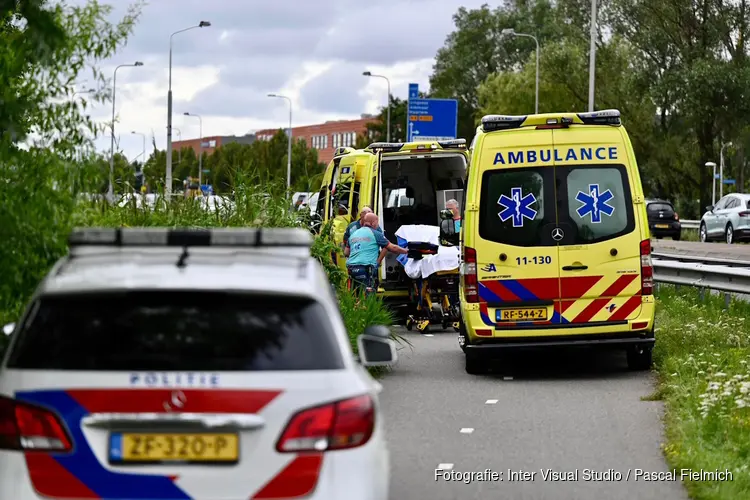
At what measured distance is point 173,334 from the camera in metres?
4.91

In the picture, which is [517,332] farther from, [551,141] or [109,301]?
[109,301]

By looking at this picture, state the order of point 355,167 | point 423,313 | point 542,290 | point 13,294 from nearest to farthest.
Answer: point 13,294 < point 542,290 < point 423,313 < point 355,167

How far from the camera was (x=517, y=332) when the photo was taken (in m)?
13.3

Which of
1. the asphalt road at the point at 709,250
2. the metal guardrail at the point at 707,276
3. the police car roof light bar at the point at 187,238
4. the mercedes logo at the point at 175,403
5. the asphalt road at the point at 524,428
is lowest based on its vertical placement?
the asphalt road at the point at 709,250

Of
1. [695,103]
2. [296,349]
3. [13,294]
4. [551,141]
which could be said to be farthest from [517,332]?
[695,103]

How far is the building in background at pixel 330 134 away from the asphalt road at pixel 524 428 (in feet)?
477

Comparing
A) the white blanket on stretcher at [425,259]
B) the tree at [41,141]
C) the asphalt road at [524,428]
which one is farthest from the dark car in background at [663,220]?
the tree at [41,141]

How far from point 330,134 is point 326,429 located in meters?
167

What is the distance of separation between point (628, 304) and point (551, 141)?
1706 millimetres

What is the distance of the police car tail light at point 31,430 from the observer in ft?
15.6

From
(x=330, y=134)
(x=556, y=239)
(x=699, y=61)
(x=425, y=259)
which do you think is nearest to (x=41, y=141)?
(x=556, y=239)

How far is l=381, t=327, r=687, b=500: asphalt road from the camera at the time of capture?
26.6 ft

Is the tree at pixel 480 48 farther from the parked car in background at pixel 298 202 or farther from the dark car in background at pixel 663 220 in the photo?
the parked car in background at pixel 298 202

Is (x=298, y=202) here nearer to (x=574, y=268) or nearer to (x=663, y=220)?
(x=574, y=268)
